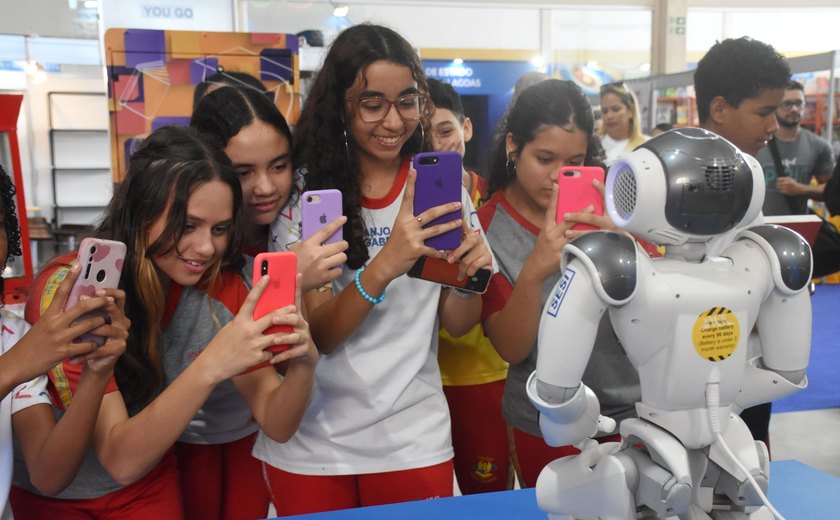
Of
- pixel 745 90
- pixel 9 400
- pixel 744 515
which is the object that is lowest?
pixel 744 515

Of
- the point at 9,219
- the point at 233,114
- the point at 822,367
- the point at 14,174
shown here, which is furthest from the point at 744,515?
the point at 822,367

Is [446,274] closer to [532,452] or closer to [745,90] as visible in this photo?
[532,452]

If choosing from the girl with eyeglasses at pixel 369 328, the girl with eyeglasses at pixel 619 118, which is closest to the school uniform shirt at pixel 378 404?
the girl with eyeglasses at pixel 369 328

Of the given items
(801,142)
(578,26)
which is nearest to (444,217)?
(801,142)

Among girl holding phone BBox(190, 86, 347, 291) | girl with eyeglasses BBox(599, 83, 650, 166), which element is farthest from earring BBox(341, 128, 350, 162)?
girl with eyeglasses BBox(599, 83, 650, 166)

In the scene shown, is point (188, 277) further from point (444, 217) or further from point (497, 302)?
point (497, 302)

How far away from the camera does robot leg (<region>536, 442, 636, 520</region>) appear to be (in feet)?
3.02

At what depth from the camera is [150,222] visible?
1.17 m

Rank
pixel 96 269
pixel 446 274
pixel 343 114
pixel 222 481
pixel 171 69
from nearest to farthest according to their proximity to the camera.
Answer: pixel 96 269, pixel 446 274, pixel 343 114, pixel 222 481, pixel 171 69

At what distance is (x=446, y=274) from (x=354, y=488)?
1.32 feet

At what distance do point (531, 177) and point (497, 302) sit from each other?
24 centimetres

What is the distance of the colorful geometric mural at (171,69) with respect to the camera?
3.14 m

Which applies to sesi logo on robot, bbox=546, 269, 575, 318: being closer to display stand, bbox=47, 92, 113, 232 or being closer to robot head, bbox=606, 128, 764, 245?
robot head, bbox=606, 128, 764, 245

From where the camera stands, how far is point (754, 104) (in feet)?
5.53
